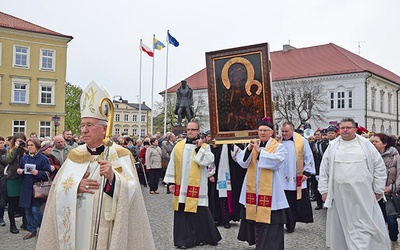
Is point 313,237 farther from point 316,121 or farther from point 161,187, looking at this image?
point 316,121

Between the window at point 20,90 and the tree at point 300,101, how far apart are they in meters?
24.3

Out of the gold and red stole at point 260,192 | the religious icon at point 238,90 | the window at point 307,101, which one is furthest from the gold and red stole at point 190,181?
the window at point 307,101

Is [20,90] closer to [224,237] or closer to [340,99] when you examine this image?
[340,99]

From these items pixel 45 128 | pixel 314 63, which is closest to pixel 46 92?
pixel 45 128

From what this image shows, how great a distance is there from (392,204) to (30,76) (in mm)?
38426

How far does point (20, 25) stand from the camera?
3953cm

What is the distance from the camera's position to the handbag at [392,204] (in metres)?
6.37

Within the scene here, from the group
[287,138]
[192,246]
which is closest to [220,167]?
[287,138]

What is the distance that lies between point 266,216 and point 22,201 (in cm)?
422

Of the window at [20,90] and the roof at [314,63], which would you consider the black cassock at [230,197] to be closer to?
the window at [20,90]

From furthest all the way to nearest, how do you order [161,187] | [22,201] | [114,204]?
[161,187], [22,201], [114,204]

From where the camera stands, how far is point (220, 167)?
818 cm

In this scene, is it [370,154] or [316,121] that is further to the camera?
[316,121]

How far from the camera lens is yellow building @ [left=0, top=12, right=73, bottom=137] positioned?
3828cm
